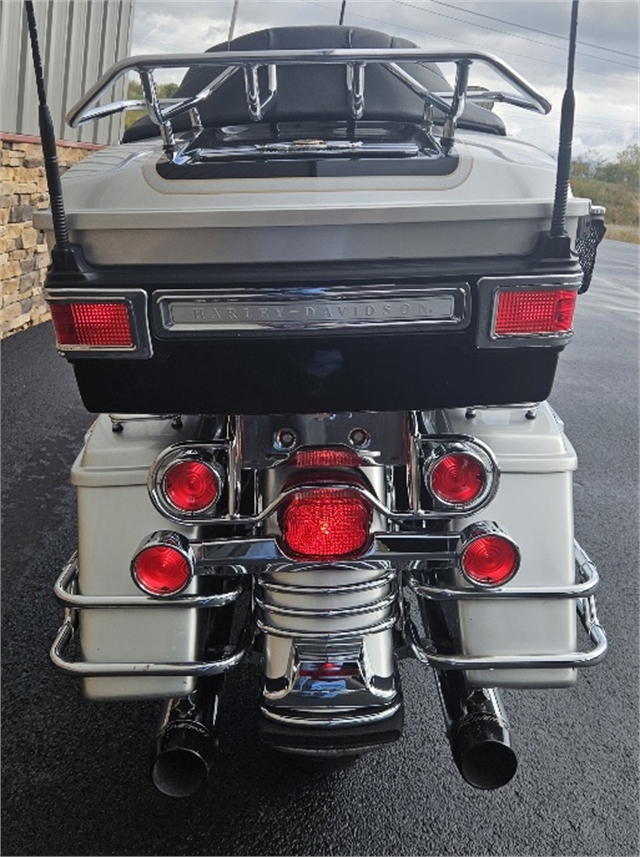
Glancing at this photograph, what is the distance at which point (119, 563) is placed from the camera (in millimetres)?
1802

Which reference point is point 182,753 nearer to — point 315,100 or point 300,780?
point 300,780

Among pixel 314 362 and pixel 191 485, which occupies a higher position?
pixel 314 362

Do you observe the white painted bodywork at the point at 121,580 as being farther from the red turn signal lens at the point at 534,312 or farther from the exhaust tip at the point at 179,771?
the red turn signal lens at the point at 534,312

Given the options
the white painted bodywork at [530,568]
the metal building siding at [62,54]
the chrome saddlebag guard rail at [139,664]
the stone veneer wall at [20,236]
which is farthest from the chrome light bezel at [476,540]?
the stone veneer wall at [20,236]

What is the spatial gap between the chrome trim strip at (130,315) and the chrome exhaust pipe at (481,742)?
3.28ft

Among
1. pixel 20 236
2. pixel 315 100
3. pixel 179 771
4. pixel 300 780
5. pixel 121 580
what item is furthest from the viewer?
pixel 20 236

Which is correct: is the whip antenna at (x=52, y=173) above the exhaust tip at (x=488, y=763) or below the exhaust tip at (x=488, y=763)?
above

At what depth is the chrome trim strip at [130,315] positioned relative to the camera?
4.92ft

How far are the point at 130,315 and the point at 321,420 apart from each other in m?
0.45

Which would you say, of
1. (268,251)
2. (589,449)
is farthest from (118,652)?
(589,449)

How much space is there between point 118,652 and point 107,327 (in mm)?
732

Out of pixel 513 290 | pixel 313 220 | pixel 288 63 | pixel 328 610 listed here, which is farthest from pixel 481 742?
pixel 288 63

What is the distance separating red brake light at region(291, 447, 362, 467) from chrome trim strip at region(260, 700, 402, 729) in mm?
511

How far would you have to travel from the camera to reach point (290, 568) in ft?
5.38
